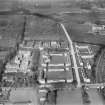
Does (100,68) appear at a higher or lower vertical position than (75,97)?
higher

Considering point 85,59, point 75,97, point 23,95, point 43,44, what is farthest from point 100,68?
point 23,95

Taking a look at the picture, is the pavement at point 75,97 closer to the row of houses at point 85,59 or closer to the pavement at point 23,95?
the row of houses at point 85,59

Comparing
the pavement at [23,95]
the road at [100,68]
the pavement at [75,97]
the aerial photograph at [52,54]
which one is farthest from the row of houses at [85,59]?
the pavement at [23,95]

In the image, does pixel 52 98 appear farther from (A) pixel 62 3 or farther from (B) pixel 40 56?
(A) pixel 62 3

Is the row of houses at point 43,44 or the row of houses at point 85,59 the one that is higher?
the row of houses at point 43,44

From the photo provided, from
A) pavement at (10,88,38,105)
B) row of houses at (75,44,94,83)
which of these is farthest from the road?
pavement at (10,88,38,105)

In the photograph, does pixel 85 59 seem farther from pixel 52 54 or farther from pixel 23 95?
pixel 23 95

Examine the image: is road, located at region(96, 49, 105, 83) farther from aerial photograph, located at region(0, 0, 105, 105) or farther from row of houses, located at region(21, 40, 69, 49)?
row of houses, located at region(21, 40, 69, 49)

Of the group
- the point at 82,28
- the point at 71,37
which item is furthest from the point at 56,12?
the point at 71,37
